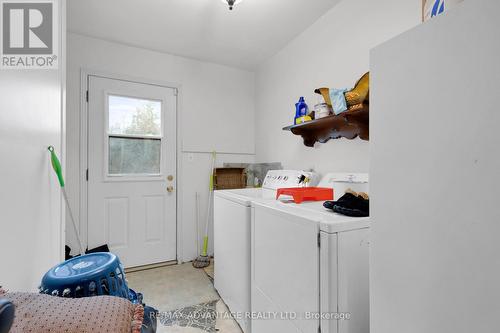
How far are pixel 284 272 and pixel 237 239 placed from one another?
1.81 feet

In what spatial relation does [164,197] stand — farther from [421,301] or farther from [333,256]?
[421,301]

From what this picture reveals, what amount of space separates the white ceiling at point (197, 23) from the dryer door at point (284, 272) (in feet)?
6.06

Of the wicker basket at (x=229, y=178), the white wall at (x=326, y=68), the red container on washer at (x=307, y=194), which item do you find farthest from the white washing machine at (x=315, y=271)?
the wicker basket at (x=229, y=178)

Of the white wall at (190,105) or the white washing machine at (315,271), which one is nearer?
the white washing machine at (315,271)

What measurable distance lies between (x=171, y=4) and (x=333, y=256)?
2345mm

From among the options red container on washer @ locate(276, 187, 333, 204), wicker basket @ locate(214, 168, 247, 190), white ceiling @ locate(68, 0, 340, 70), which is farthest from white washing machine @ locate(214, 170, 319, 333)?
white ceiling @ locate(68, 0, 340, 70)

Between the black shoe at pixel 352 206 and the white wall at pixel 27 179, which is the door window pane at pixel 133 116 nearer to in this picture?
the white wall at pixel 27 179

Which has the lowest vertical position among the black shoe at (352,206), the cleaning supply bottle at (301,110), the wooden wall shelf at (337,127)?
the black shoe at (352,206)

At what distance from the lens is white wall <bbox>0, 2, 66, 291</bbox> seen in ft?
2.48

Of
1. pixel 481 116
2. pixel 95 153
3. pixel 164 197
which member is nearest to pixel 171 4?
pixel 95 153

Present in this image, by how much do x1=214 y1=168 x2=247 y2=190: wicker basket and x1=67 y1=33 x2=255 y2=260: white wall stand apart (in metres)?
0.16

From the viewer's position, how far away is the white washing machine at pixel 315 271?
95cm

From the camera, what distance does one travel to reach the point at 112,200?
2578mm

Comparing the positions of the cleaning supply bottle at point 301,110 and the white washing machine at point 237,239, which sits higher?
the cleaning supply bottle at point 301,110
